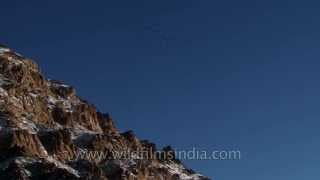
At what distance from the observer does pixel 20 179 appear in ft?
655

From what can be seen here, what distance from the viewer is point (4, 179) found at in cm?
19925

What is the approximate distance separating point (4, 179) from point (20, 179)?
363 cm
